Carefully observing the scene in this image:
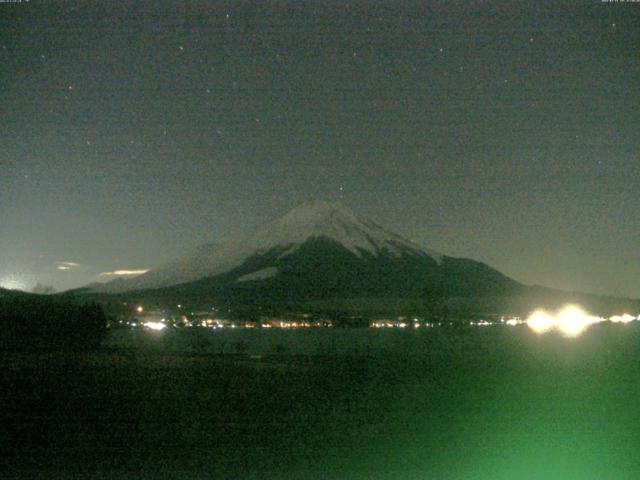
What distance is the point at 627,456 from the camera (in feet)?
37.8

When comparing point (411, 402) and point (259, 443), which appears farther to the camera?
point (411, 402)

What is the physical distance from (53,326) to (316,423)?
25.9 meters

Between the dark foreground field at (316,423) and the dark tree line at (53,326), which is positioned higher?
the dark tree line at (53,326)

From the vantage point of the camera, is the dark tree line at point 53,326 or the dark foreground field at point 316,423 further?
the dark tree line at point 53,326

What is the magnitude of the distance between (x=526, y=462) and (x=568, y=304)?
137372 mm

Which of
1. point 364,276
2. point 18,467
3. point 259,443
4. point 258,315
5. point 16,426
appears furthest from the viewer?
point 364,276

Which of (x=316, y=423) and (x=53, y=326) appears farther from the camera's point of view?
(x=53, y=326)

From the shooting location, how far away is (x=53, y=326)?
37.2m

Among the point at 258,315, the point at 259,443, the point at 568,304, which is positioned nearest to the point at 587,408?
the point at 259,443

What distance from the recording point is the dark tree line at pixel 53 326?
35781mm

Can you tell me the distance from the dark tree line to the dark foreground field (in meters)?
12.9

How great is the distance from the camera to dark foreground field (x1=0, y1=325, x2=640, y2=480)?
10.8m

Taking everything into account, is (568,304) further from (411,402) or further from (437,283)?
(411,402)

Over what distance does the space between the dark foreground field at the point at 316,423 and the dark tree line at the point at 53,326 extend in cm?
1285
